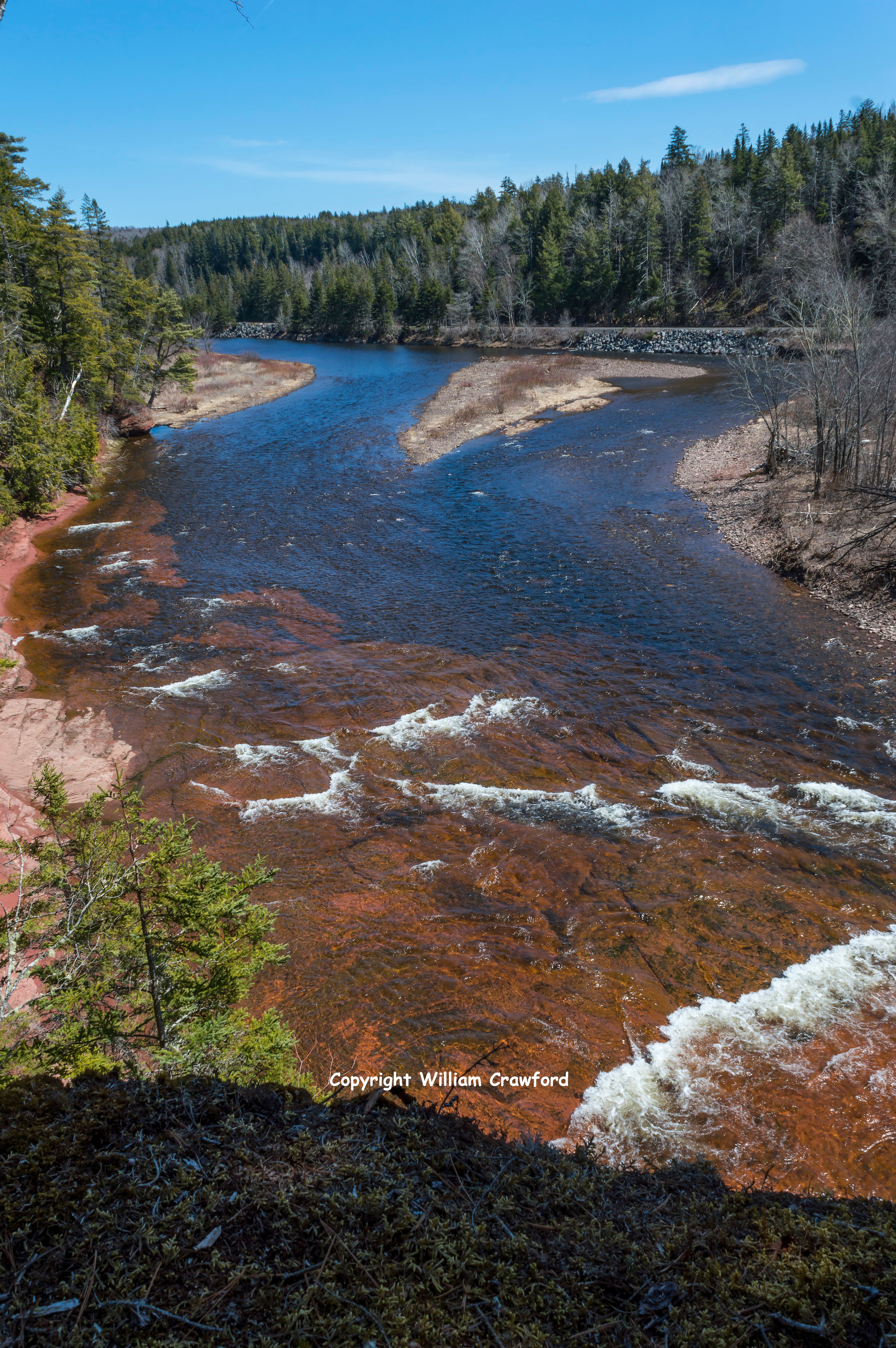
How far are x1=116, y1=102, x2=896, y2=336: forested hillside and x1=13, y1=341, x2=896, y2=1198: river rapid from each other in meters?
49.6

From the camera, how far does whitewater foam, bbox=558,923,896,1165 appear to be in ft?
22.8

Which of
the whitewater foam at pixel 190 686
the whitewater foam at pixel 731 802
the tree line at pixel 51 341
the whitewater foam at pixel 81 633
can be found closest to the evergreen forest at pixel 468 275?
the tree line at pixel 51 341

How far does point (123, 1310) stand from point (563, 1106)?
5.69 m

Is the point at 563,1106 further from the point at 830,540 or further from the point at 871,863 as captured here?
the point at 830,540

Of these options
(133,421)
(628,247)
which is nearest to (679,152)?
(628,247)

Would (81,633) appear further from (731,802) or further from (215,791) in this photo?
(731,802)

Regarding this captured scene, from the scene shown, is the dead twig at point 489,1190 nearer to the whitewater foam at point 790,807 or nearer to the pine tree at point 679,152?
the whitewater foam at point 790,807

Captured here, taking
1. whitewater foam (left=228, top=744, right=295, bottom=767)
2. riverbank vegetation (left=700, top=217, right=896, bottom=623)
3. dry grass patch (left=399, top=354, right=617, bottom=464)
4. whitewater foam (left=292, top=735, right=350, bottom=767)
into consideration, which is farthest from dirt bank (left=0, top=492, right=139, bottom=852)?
dry grass patch (left=399, top=354, right=617, bottom=464)

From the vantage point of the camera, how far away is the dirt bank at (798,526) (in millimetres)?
19641

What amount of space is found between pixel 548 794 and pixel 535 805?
44 cm

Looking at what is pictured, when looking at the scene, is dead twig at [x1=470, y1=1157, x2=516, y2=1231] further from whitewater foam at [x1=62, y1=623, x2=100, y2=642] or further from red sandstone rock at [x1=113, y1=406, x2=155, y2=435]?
red sandstone rock at [x1=113, y1=406, x2=155, y2=435]

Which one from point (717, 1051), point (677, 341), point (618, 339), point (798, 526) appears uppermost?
point (618, 339)

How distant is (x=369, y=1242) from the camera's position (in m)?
3.15

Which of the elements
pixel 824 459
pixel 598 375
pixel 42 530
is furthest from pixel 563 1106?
pixel 598 375
